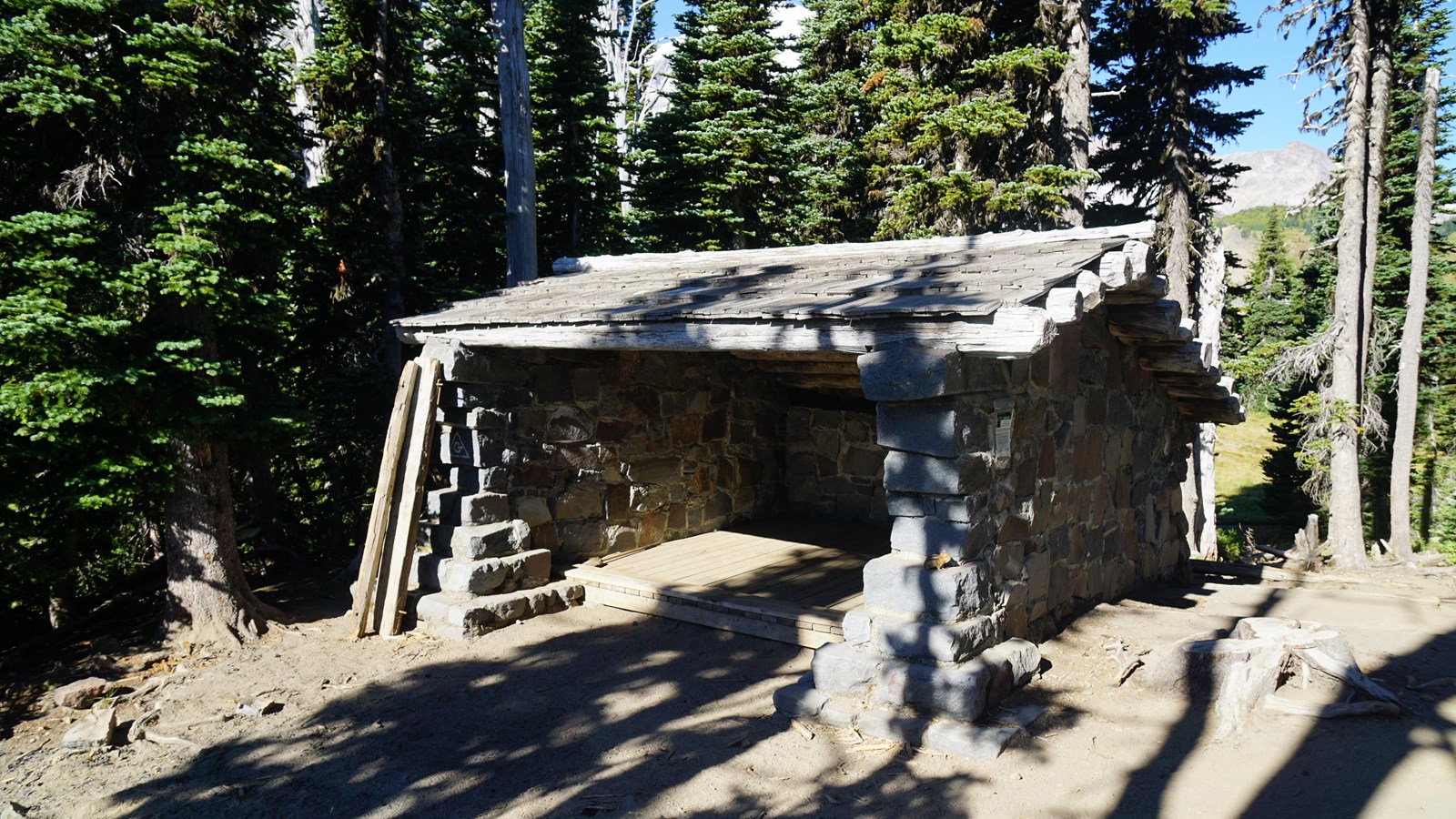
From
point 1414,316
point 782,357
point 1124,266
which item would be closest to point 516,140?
point 782,357

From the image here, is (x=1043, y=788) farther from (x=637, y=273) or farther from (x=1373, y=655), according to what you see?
(x=637, y=273)

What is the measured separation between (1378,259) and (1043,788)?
2036cm

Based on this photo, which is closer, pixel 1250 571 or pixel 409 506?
pixel 409 506

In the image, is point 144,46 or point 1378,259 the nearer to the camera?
point 144,46

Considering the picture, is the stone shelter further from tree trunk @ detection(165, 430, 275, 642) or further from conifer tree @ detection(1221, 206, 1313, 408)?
conifer tree @ detection(1221, 206, 1313, 408)

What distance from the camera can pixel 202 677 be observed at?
531cm

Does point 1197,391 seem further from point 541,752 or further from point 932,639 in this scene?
point 541,752

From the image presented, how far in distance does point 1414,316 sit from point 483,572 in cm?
1751

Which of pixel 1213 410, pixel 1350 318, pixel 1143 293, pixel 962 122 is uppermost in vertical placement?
A: pixel 962 122

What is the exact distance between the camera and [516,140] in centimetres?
986

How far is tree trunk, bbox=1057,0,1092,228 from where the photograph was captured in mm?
12164

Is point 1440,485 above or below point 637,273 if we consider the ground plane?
below

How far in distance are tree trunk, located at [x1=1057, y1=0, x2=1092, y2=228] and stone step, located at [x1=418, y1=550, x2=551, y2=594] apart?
925 centimetres

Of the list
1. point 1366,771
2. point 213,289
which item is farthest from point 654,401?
point 1366,771
